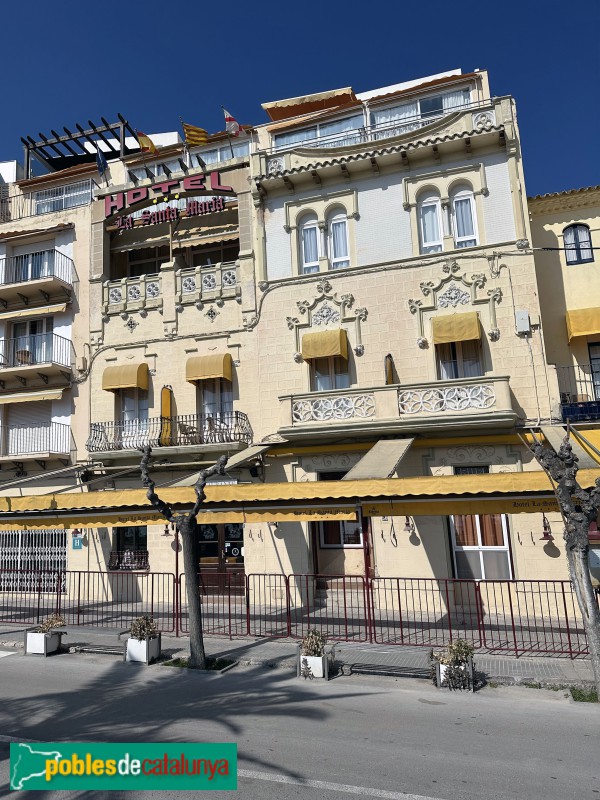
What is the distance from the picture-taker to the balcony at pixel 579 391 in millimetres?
15469

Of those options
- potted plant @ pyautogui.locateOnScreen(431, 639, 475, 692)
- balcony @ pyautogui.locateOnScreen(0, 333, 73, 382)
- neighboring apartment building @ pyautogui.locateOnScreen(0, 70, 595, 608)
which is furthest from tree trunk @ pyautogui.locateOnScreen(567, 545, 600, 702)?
balcony @ pyautogui.locateOnScreen(0, 333, 73, 382)

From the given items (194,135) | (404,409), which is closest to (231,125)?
(194,135)

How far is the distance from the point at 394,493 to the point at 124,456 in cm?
1079

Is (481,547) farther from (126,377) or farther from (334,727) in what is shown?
(126,377)

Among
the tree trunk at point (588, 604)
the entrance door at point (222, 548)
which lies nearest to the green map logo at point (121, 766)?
the tree trunk at point (588, 604)

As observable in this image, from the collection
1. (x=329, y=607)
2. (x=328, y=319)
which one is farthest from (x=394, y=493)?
(x=328, y=319)

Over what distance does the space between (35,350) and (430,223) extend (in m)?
15.3

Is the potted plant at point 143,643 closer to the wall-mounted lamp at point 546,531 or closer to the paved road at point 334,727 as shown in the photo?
the paved road at point 334,727

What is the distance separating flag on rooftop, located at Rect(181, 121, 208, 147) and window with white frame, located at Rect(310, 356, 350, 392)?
37.3 ft

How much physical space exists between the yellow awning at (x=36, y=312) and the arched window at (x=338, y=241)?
10.3 meters

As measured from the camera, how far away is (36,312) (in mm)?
21672

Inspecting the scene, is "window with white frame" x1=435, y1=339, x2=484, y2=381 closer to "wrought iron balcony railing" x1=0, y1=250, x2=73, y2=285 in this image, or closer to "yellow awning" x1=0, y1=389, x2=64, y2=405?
"yellow awning" x1=0, y1=389, x2=64, y2=405

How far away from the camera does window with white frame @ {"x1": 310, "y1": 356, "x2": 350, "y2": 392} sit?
18.0 meters

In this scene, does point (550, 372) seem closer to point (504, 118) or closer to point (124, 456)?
point (504, 118)
